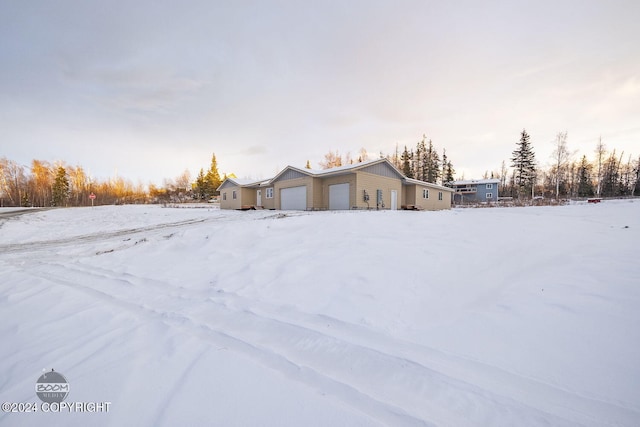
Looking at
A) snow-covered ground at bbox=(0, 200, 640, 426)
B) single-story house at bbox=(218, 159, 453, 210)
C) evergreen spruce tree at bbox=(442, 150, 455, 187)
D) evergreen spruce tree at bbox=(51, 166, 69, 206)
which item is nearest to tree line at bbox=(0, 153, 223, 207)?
evergreen spruce tree at bbox=(51, 166, 69, 206)

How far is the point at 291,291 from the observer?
3789 millimetres

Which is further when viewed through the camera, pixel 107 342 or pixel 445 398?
pixel 107 342

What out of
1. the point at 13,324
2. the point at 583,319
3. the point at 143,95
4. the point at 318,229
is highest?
the point at 143,95

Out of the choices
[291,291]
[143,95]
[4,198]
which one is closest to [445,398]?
[291,291]

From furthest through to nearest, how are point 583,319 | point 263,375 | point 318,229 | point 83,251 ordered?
point 83,251, point 318,229, point 583,319, point 263,375

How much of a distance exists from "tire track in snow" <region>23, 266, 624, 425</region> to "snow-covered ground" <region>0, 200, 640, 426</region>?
0.04ft

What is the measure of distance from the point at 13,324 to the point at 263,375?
142 inches

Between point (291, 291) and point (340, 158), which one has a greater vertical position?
point (340, 158)

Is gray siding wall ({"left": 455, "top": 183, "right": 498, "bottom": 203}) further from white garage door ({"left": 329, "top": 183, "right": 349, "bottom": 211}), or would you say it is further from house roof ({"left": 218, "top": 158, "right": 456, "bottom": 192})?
white garage door ({"left": 329, "top": 183, "right": 349, "bottom": 211})

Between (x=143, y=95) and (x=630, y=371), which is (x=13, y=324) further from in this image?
(x=143, y=95)

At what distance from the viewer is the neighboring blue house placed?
1791 inches

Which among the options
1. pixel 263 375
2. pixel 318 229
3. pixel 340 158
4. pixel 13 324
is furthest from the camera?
pixel 340 158

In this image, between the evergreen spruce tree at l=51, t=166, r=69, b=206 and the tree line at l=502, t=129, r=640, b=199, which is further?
the evergreen spruce tree at l=51, t=166, r=69, b=206

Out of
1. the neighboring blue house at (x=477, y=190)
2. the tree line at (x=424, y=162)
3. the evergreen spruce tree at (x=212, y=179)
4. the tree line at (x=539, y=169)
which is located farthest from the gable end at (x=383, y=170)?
the evergreen spruce tree at (x=212, y=179)
